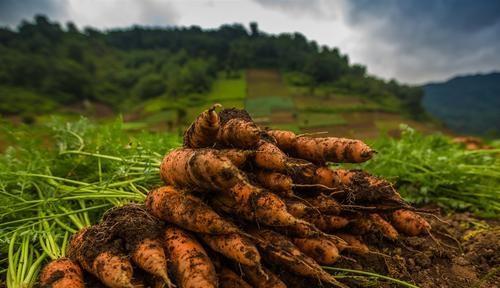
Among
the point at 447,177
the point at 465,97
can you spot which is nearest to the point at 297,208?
the point at 447,177

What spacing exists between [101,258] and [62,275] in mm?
268

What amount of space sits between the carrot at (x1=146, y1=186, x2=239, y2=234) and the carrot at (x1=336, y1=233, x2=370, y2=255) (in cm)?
92

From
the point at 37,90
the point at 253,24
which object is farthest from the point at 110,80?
the point at 253,24

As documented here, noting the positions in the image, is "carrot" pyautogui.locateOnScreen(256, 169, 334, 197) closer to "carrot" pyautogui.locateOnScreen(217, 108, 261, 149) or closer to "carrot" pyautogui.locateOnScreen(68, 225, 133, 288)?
"carrot" pyautogui.locateOnScreen(217, 108, 261, 149)

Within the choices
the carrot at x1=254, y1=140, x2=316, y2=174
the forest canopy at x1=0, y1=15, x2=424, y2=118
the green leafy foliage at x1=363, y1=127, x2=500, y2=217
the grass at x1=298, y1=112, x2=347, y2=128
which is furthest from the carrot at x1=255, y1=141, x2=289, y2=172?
the forest canopy at x1=0, y1=15, x2=424, y2=118

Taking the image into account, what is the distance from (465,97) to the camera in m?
144

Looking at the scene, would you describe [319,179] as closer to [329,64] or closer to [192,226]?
[192,226]

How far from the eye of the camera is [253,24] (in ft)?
330

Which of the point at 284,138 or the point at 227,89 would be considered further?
the point at 227,89

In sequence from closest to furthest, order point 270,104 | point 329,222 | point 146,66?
1. point 329,222
2. point 270,104
3. point 146,66

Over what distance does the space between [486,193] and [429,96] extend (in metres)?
176

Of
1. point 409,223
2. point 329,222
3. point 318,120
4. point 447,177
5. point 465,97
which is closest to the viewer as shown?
point 329,222

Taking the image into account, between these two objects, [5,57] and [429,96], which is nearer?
[5,57]

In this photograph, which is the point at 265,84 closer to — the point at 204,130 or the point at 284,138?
the point at 284,138
